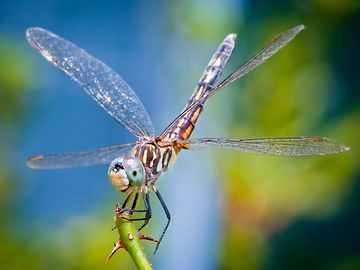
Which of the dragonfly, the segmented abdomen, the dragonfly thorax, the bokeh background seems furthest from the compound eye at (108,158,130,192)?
the bokeh background

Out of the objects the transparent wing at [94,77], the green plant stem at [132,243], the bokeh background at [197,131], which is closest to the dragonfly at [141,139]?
the transparent wing at [94,77]

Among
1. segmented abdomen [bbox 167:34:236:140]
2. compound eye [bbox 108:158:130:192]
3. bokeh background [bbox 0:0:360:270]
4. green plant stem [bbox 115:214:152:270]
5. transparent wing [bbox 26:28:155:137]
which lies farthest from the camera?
bokeh background [bbox 0:0:360:270]

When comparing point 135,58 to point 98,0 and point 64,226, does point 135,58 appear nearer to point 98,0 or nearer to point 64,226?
point 98,0

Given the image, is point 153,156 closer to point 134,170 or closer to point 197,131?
point 134,170

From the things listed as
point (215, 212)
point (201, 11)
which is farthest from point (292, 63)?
point (215, 212)

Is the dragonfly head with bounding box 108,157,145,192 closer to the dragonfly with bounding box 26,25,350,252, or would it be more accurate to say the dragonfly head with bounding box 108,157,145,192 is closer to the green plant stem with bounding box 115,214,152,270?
the dragonfly with bounding box 26,25,350,252

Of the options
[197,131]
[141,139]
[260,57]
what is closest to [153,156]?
[141,139]
